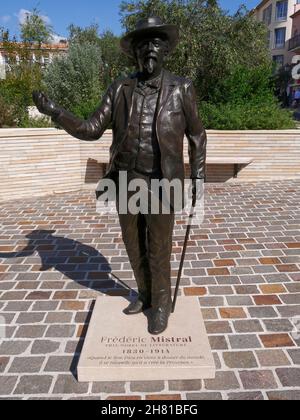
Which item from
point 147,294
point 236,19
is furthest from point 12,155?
point 236,19

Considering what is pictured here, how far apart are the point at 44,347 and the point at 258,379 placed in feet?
5.83

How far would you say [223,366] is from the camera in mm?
3031

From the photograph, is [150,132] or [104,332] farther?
[104,332]

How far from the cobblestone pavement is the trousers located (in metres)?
0.67

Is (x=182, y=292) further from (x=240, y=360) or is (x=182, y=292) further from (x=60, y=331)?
(x=60, y=331)

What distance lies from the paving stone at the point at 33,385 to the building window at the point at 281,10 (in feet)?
174

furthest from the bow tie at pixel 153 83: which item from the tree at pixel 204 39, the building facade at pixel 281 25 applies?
the building facade at pixel 281 25

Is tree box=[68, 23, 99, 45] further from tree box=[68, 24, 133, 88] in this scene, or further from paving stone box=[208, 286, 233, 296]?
paving stone box=[208, 286, 233, 296]

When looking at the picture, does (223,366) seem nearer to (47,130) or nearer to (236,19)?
(47,130)

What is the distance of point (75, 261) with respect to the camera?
16.6 ft

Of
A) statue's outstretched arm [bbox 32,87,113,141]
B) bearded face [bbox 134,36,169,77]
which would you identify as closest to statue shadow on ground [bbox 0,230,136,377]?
statue's outstretched arm [bbox 32,87,113,141]

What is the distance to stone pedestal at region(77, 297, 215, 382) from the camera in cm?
286

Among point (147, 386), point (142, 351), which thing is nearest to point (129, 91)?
point (142, 351)
